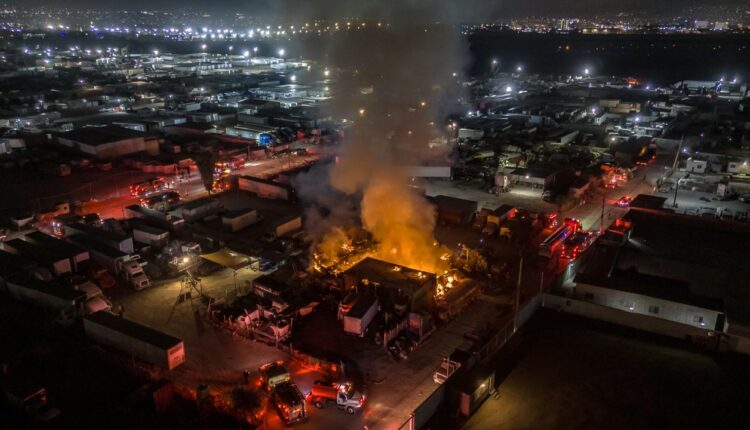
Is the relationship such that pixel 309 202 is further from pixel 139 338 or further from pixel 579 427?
pixel 579 427

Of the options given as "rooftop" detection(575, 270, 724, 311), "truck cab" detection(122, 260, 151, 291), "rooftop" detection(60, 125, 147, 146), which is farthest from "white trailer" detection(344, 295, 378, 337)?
"rooftop" detection(60, 125, 147, 146)

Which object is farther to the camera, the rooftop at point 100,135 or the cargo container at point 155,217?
the rooftop at point 100,135

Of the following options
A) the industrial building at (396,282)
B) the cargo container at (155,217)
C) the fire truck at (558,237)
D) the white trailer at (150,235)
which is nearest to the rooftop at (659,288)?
the fire truck at (558,237)

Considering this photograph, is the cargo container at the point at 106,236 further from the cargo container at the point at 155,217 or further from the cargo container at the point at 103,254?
the cargo container at the point at 155,217

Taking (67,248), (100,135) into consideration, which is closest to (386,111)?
(67,248)

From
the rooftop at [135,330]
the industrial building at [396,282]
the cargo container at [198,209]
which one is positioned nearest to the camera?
the rooftop at [135,330]

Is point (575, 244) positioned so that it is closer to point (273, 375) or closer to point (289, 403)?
point (273, 375)
